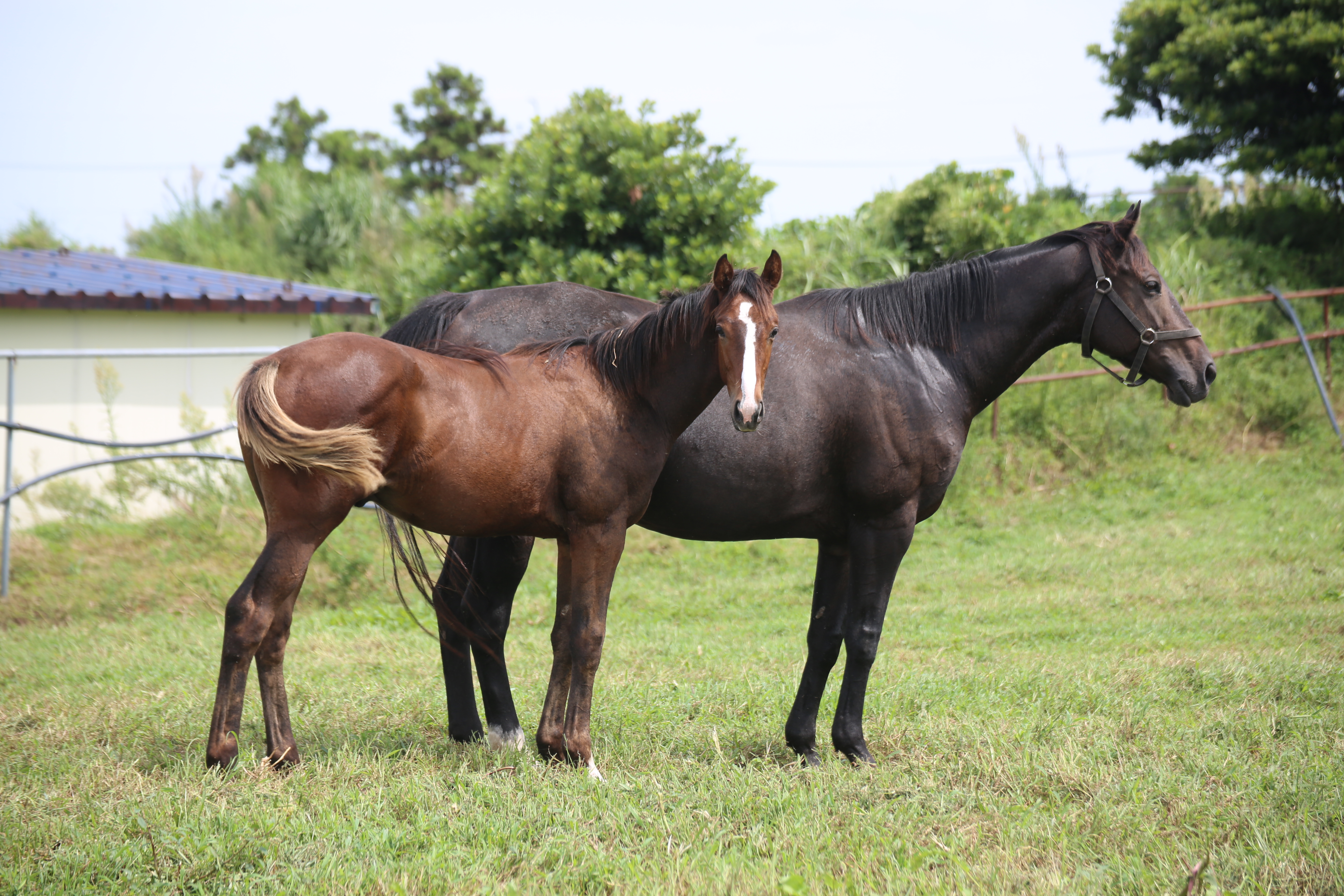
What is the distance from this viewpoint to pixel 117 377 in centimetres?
941

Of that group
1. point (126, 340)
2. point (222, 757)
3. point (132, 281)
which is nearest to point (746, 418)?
point (222, 757)

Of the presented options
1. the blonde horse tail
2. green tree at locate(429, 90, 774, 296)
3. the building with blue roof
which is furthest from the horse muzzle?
the building with blue roof

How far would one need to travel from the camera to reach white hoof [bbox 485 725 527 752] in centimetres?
447

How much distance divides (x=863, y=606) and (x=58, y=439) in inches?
264

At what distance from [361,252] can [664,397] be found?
14086 mm

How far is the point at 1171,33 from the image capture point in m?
13.8

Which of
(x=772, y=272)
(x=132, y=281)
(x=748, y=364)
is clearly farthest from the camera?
(x=132, y=281)

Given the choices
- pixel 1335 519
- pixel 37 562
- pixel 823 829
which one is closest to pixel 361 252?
pixel 37 562

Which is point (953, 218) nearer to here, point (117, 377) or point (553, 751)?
point (117, 377)

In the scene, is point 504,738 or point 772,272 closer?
point 772,272

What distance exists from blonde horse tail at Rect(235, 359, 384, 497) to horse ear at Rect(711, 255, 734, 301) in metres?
1.35

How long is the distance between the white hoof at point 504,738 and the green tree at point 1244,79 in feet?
41.0

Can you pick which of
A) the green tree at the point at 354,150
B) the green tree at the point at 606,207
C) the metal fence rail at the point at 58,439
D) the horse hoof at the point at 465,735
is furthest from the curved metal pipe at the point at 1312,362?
the green tree at the point at 354,150

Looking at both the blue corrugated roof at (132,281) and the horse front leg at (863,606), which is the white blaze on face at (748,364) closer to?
the horse front leg at (863,606)
